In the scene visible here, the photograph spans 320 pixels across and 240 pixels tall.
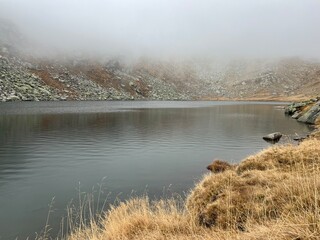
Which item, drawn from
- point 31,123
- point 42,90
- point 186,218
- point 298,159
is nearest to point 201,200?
point 186,218

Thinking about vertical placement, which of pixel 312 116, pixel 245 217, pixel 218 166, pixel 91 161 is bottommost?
pixel 312 116

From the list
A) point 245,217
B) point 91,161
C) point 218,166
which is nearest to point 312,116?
point 218,166

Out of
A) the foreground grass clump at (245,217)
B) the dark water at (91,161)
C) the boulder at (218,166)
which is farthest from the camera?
the boulder at (218,166)

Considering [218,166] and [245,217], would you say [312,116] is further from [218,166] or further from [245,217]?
[245,217]

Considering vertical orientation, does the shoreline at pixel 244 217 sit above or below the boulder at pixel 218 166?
above

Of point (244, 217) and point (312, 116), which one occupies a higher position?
point (244, 217)

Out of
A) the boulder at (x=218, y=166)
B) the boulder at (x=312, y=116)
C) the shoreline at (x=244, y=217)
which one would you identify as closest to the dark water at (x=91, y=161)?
the boulder at (x=218, y=166)

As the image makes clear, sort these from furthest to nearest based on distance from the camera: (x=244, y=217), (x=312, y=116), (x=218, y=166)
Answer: (x=312, y=116) → (x=218, y=166) → (x=244, y=217)

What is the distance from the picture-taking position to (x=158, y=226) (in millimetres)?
9672

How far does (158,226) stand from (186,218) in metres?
1.42

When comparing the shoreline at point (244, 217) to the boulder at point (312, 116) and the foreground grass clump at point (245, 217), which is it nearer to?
the foreground grass clump at point (245, 217)

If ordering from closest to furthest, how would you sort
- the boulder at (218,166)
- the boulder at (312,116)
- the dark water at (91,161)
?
the dark water at (91,161)
the boulder at (218,166)
the boulder at (312,116)

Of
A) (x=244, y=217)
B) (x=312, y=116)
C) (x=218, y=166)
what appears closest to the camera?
(x=244, y=217)

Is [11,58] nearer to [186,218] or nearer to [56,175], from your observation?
[56,175]
